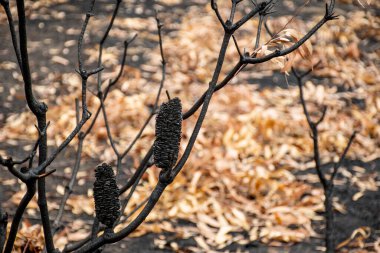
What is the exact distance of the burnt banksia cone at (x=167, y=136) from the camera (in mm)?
1501

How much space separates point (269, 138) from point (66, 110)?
5.98ft

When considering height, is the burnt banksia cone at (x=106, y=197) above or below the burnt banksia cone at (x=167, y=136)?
below

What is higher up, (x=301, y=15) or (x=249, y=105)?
(x=301, y=15)

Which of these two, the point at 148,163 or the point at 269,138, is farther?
the point at 269,138

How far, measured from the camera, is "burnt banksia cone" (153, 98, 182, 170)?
59.1 inches

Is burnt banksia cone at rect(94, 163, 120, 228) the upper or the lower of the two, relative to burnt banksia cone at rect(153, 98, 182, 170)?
lower

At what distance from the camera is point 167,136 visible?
4.96ft

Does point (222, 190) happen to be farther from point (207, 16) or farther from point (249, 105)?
point (207, 16)

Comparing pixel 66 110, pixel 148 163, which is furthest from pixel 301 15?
pixel 148 163

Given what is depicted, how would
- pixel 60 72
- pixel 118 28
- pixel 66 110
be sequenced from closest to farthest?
pixel 66 110, pixel 60 72, pixel 118 28

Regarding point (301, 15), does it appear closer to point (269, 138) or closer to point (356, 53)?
point (356, 53)

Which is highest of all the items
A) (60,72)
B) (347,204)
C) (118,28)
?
(118,28)

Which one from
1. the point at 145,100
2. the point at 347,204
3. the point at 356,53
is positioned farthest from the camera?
the point at 356,53

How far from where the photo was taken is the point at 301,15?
762 cm
